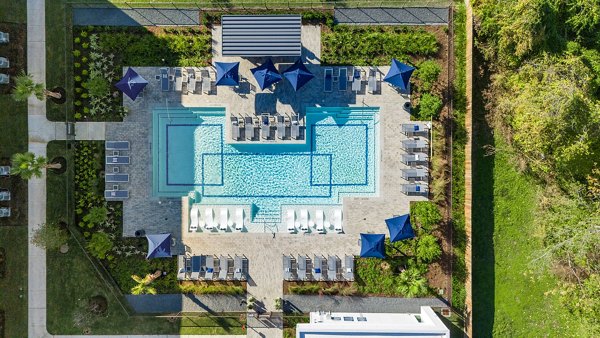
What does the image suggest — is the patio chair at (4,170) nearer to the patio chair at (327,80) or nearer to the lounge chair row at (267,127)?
the lounge chair row at (267,127)

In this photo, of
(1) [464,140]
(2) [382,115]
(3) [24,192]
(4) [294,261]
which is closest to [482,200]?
(1) [464,140]

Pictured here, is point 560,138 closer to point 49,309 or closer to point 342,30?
point 342,30

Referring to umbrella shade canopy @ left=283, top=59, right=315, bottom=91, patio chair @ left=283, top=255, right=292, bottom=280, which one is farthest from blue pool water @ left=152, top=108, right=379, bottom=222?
patio chair @ left=283, top=255, right=292, bottom=280

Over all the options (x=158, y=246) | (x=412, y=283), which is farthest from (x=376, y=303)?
(x=158, y=246)

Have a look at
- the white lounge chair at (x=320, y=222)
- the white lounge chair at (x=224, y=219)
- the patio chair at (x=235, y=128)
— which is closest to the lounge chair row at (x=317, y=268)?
the white lounge chair at (x=320, y=222)

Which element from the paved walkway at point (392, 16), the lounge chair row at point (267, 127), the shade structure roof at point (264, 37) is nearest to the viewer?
the shade structure roof at point (264, 37)
